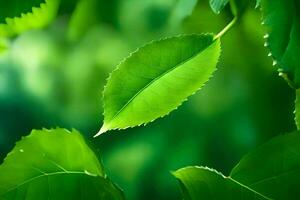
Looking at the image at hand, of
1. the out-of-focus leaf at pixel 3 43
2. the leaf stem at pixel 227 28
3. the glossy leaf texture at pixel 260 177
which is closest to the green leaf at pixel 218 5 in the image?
the leaf stem at pixel 227 28

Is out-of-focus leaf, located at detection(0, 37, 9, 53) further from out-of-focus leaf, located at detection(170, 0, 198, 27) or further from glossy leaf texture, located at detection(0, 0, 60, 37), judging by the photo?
out-of-focus leaf, located at detection(170, 0, 198, 27)

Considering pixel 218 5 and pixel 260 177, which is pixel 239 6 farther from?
pixel 260 177

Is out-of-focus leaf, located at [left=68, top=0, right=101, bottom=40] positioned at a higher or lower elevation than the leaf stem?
higher

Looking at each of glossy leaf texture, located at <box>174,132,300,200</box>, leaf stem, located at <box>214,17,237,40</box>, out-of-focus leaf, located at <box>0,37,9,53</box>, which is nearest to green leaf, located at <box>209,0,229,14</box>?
leaf stem, located at <box>214,17,237,40</box>

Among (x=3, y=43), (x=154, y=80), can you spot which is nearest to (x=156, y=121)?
(x=154, y=80)

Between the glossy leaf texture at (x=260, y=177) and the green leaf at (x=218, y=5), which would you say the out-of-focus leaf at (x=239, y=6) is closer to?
the green leaf at (x=218, y=5)

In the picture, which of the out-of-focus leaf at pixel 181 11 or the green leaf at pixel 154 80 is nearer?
the green leaf at pixel 154 80
